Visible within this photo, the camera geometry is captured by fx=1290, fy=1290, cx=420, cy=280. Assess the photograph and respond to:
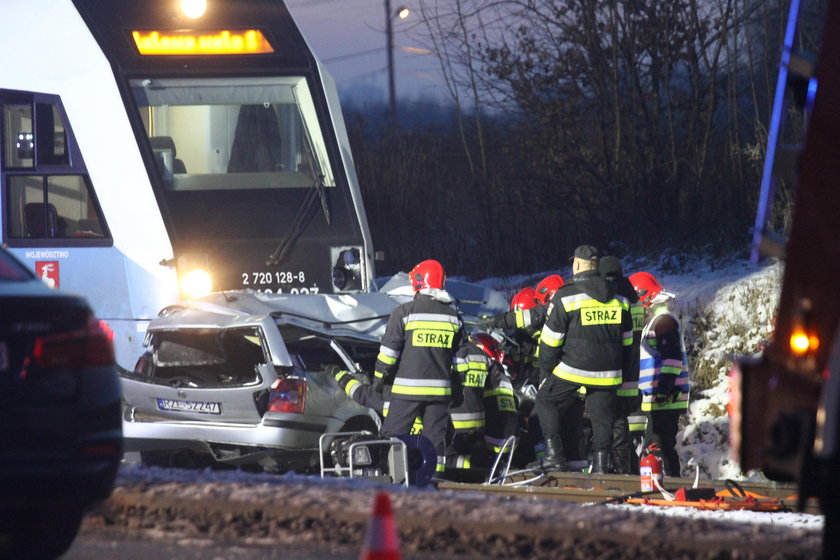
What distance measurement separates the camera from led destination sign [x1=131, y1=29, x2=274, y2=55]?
10.5 meters

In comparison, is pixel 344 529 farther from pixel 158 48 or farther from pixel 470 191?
pixel 470 191

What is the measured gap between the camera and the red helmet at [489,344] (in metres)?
10.3

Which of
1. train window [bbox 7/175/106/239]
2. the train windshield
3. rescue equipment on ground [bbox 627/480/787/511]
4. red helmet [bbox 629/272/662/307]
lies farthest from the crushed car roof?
rescue equipment on ground [bbox 627/480/787/511]

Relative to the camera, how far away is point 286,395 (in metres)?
8.70

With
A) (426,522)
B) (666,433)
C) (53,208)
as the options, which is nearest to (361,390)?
(666,433)

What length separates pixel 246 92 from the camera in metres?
10.6

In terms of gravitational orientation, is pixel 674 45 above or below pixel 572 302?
above

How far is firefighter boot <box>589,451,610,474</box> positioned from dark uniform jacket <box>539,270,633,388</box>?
564mm

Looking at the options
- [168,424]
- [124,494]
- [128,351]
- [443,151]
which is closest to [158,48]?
[128,351]

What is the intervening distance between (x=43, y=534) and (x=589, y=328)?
19.7ft

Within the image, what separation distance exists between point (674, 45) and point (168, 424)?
12.4 metres

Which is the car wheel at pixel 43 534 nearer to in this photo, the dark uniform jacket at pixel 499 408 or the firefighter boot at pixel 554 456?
the dark uniform jacket at pixel 499 408

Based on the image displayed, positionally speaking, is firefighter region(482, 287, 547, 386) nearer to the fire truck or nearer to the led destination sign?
the led destination sign

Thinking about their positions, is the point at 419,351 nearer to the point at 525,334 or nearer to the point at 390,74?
the point at 525,334
